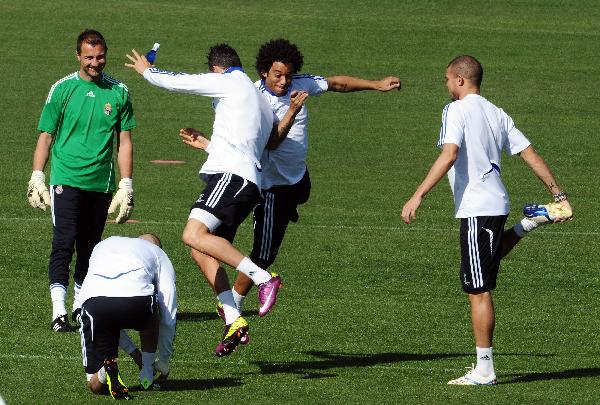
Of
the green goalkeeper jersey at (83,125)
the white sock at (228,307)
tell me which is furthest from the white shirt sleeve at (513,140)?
the green goalkeeper jersey at (83,125)

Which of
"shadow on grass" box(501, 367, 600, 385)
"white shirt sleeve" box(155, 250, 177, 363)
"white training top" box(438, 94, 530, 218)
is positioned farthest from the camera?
"shadow on grass" box(501, 367, 600, 385)

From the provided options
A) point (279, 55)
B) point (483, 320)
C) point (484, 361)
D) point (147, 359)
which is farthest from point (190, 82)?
point (484, 361)

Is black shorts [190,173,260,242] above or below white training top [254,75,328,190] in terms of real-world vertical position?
below

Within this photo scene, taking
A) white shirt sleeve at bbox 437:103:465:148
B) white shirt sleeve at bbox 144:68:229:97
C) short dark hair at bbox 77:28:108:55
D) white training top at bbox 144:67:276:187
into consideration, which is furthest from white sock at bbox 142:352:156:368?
short dark hair at bbox 77:28:108:55

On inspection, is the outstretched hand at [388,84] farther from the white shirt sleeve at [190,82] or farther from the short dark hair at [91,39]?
the short dark hair at [91,39]

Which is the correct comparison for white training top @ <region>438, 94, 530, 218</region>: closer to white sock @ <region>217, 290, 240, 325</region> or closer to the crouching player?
white sock @ <region>217, 290, 240, 325</region>

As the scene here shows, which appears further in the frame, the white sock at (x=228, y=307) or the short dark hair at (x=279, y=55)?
the short dark hair at (x=279, y=55)

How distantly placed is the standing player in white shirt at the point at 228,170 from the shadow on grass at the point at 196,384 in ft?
1.35

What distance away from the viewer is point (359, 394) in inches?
385

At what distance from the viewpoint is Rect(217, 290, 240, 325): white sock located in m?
10.3

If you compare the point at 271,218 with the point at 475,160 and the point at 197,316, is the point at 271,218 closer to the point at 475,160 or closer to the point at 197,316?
the point at 197,316

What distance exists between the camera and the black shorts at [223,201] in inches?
411

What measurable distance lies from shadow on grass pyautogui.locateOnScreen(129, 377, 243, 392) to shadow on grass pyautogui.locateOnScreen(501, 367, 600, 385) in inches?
76.0

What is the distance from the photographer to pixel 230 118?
415 inches
